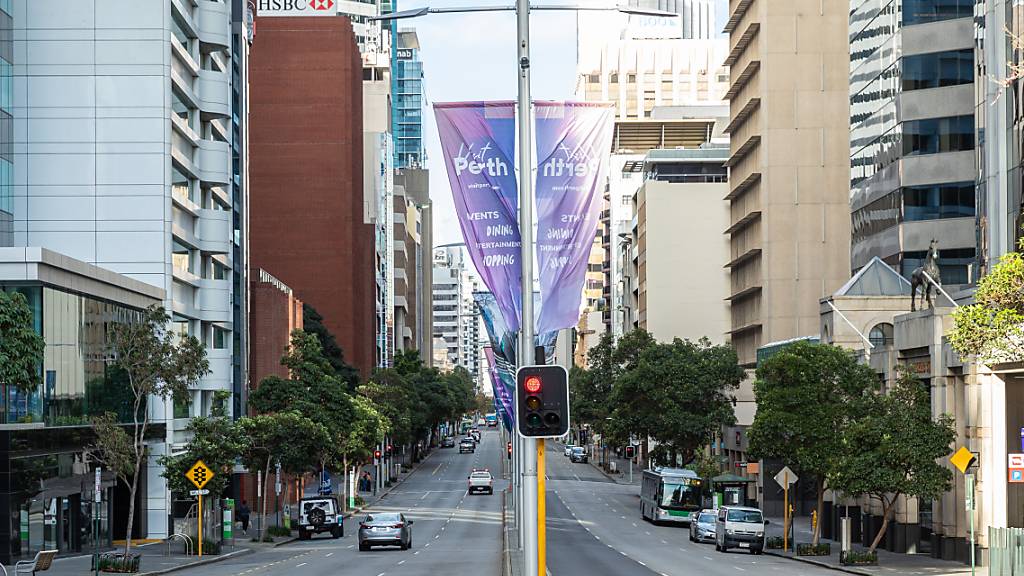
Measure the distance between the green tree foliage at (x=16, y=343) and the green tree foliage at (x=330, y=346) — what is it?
87.0m

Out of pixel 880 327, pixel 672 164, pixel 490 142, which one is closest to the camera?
pixel 490 142

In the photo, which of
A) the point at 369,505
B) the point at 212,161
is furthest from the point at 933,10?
the point at 369,505

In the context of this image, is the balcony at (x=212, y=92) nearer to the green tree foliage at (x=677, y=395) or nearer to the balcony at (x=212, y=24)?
the balcony at (x=212, y=24)

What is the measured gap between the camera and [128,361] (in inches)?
1900

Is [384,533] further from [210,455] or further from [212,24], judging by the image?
[212,24]

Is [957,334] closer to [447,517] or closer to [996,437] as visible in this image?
[996,437]

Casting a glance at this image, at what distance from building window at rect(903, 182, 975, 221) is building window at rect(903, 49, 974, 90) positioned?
4.47m

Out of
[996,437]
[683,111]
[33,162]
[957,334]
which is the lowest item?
[996,437]

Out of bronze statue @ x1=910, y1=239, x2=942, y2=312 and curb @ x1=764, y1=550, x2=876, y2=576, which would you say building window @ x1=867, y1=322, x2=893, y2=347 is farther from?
curb @ x1=764, y1=550, x2=876, y2=576

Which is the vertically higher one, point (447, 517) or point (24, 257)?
point (24, 257)

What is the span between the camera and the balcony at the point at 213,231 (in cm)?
7212

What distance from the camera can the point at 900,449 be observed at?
44.9m

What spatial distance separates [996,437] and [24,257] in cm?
3104

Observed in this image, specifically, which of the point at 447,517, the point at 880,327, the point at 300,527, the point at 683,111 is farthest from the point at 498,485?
the point at 683,111
